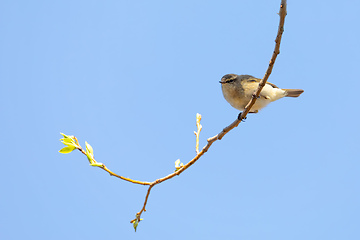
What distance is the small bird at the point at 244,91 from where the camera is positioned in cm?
606

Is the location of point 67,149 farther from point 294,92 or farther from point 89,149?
point 294,92

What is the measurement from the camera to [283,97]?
7062 millimetres

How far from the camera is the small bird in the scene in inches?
239

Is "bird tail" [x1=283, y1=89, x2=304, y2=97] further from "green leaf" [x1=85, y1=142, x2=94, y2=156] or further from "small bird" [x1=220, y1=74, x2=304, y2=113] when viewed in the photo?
"green leaf" [x1=85, y1=142, x2=94, y2=156]

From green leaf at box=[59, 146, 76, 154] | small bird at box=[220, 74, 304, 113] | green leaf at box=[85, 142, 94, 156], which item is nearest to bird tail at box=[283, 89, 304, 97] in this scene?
small bird at box=[220, 74, 304, 113]

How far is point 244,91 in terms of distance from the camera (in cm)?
604

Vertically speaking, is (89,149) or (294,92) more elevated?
(294,92)

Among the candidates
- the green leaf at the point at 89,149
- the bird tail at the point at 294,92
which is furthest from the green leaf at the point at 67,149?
the bird tail at the point at 294,92

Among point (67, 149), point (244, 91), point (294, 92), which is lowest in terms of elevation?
point (67, 149)

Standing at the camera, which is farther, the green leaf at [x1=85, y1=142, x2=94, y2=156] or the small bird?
the small bird

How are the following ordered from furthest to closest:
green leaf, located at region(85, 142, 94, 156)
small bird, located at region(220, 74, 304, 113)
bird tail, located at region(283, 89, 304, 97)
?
bird tail, located at region(283, 89, 304, 97)
small bird, located at region(220, 74, 304, 113)
green leaf, located at region(85, 142, 94, 156)

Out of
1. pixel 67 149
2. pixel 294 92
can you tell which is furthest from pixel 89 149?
pixel 294 92

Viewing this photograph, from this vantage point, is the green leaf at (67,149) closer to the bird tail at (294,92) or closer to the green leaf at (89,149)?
the green leaf at (89,149)

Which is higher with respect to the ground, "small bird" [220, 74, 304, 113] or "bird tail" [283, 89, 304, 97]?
"bird tail" [283, 89, 304, 97]
